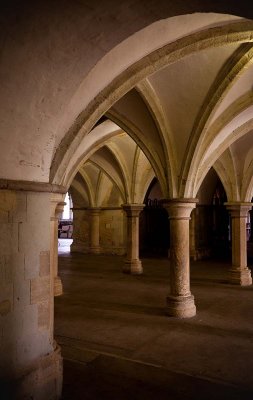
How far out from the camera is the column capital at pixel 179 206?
6.23 m

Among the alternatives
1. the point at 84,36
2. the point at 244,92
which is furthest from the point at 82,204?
the point at 84,36

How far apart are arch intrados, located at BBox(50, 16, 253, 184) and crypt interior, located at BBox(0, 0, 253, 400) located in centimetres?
1

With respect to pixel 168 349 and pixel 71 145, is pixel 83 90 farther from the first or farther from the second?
pixel 168 349

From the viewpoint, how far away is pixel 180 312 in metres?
6.14

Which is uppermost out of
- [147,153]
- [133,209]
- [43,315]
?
[147,153]

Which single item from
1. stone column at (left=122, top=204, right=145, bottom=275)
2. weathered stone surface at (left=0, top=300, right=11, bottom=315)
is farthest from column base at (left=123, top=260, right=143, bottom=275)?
weathered stone surface at (left=0, top=300, right=11, bottom=315)

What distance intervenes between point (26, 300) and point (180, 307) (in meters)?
3.73

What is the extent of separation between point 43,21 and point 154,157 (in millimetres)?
4195

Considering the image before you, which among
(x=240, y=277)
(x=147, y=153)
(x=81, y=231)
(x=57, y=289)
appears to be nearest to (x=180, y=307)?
(x=147, y=153)

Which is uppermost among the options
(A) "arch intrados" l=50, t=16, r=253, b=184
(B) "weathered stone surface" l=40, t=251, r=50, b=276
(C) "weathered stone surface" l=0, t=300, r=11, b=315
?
(A) "arch intrados" l=50, t=16, r=253, b=184

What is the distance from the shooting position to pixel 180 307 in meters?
6.17

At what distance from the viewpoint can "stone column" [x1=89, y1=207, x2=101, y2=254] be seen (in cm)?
1573

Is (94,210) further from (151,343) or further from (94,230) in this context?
(151,343)

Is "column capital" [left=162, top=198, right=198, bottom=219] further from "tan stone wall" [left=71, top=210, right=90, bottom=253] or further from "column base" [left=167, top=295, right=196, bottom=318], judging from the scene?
"tan stone wall" [left=71, top=210, right=90, bottom=253]
